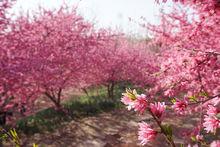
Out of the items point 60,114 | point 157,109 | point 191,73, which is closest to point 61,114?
point 60,114

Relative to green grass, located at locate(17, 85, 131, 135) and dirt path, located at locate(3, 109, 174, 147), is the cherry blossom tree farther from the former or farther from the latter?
green grass, located at locate(17, 85, 131, 135)

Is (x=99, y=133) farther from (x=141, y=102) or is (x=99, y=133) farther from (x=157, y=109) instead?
(x=157, y=109)

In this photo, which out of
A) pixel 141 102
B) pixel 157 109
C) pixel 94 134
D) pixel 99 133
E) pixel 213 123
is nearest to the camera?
pixel 157 109

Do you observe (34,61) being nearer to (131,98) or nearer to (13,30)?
(13,30)

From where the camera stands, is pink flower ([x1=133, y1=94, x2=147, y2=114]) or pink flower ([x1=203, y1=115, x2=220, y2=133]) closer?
pink flower ([x1=133, y1=94, x2=147, y2=114])

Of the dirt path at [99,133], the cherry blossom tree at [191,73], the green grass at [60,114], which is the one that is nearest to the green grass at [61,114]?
the green grass at [60,114]

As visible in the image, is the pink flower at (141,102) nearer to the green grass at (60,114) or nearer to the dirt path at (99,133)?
the dirt path at (99,133)

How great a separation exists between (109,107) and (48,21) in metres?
4.76

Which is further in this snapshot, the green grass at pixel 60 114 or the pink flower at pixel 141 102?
the green grass at pixel 60 114

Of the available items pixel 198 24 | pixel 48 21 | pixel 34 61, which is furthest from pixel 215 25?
pixel 48 21

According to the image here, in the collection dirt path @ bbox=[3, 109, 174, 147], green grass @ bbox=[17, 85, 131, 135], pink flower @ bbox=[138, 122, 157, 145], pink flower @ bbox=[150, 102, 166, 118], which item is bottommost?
dirt path @ bbox=[3, 109, 174, 147]

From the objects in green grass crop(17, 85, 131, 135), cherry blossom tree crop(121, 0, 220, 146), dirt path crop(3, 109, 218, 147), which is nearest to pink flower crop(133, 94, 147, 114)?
cherry blossom tree crop(121, 0, 220, 146)

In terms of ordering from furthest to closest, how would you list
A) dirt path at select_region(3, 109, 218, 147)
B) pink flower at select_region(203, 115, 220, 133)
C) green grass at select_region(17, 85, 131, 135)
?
1. green grass at select_region(17, 85, 131, 135)
2. dirt path at select_region(3, 109, 218, 147)
3. pink flower at select_region(203, 115, 220, 133)

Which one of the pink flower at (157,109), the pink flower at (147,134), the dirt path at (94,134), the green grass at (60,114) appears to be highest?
the pink flower at (157,109)
